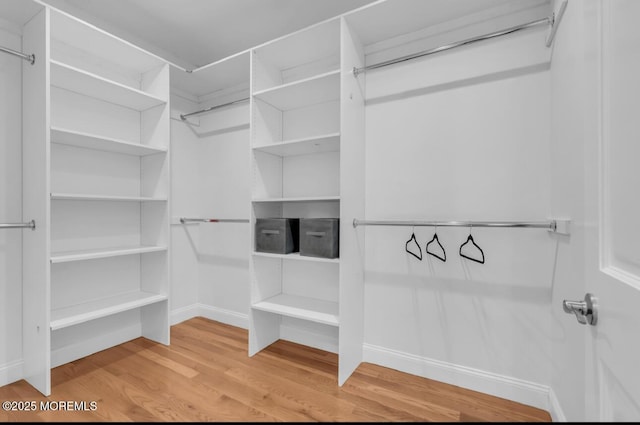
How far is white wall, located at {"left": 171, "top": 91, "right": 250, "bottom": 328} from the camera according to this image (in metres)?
2.75

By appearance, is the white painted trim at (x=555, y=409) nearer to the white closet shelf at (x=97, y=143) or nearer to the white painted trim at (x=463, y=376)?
the white painted trim at (x=463, y=376)

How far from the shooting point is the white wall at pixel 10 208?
1.83 meters

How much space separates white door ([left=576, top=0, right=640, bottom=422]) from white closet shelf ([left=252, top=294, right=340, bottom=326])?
133 centimetres

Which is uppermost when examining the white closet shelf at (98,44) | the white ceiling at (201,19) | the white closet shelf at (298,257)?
the white ceiling at (201,19)

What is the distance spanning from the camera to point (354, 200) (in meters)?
1.99

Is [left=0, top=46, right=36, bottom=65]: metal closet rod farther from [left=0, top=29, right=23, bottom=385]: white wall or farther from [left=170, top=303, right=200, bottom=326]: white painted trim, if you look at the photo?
[left=170, top=303, right=200, bottom=326]: white painted trim

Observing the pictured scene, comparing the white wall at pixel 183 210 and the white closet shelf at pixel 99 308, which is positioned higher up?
the white wall at pixel 183 210

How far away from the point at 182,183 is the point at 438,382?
8.80 feet

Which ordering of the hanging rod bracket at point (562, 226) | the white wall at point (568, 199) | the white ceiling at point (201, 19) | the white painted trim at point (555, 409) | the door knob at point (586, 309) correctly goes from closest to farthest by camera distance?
the door knob at point (586, 309) < the white wall at point (568, 199) < the hanging rod bracket at point (562, 226) < the white painted trim at point (555, 409) < the white ceiling at point (201, 19)

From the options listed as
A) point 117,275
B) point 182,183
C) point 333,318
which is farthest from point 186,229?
point 333,318

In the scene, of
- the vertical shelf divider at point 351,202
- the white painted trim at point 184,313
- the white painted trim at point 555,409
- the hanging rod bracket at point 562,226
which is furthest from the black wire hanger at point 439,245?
the white painted trim at point 184,313

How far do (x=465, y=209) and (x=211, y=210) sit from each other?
2.26m

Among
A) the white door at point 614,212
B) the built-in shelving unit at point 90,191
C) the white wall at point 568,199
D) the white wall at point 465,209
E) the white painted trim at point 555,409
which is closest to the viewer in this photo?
the white door at point 614,212

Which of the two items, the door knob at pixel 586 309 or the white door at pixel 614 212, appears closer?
the white door at pixel 614 212
